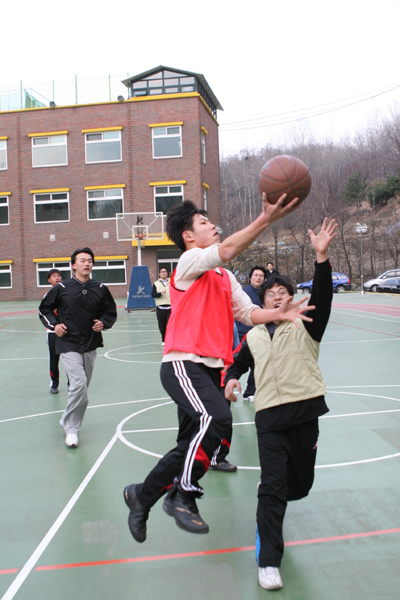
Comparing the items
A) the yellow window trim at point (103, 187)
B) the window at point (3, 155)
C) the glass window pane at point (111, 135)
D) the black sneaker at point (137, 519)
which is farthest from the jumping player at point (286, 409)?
the window at point (3, 155)

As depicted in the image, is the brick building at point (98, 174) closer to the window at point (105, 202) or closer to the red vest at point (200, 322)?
the window at point (105, 202)

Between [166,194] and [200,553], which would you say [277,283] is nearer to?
[200,553]

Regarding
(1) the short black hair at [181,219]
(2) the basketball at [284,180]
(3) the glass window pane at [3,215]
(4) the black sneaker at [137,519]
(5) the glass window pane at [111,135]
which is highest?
(5) the glass window pane at [111,135]

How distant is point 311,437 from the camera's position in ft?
9.17

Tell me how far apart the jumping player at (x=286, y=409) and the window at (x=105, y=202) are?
95.5ft

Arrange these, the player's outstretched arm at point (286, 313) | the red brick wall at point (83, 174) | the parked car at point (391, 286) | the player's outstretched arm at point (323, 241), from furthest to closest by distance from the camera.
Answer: the parked car at point (391, 286) → the red brick wall at point (83, 174) → the player's outstretched arm at point (286, 313) → the player's outstretched arm at point (323, 241)

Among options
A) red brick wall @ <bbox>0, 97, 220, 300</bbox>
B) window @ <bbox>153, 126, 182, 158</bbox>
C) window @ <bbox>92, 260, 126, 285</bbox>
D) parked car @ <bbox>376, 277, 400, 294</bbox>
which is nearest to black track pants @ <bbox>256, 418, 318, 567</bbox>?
red brick wall @ <bbox>0, 97, 220, 300</bbox>

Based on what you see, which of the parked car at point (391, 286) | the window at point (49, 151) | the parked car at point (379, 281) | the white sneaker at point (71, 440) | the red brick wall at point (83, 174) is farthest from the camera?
the parked car at point (379, 281)

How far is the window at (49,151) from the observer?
31.3 m

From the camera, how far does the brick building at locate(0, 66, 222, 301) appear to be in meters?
30.7

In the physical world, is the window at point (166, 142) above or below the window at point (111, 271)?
above

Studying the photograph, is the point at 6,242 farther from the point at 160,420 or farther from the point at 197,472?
the point at 197,472

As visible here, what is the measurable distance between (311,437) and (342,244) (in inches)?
1848

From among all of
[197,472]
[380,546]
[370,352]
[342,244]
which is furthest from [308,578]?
[342,244]
